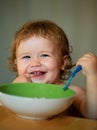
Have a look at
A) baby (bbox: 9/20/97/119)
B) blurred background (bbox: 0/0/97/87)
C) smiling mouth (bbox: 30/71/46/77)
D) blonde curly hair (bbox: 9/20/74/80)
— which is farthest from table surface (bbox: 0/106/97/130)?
blurred background (bbox: 0/0/97/87)

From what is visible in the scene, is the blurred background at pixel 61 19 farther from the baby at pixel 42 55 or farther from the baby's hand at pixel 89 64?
the baby's hand at pixel 89 64

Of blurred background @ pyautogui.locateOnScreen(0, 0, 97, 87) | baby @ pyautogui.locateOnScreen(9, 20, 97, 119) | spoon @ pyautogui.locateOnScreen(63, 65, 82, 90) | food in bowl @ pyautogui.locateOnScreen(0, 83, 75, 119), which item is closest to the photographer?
food in bowl @ pyautogui.locateOnScreen(0, 83, 75, 119)

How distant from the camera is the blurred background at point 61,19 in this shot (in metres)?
2.57

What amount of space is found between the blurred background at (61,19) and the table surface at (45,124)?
6.61 ft

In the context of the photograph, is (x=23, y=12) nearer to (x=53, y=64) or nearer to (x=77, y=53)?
(x=77, y=53)

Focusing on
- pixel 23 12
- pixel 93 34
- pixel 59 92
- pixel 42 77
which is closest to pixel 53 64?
pixel 42 77

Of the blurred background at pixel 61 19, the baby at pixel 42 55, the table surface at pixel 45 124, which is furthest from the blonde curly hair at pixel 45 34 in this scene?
the blurred background at pixel 61 19

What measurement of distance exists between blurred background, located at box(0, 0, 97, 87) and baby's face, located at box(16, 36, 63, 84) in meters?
1.43

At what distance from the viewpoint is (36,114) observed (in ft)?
1.97

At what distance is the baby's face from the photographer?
115cm

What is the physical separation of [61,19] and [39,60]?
1576mm

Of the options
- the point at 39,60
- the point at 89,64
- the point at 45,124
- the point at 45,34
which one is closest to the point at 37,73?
the point at 39,60

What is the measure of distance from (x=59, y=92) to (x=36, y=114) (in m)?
0.19

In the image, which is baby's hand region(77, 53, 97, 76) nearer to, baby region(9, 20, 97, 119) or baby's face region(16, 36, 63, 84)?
baby region(9, 20, 97, 119)
